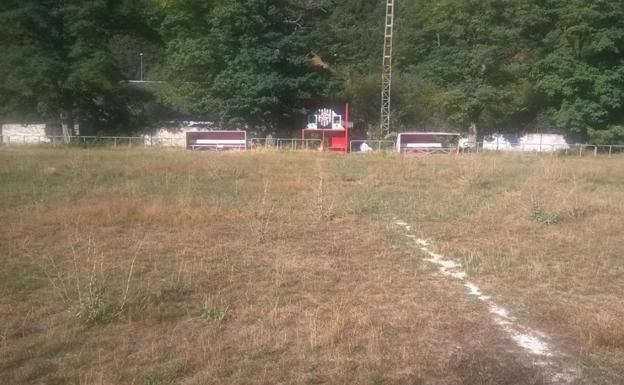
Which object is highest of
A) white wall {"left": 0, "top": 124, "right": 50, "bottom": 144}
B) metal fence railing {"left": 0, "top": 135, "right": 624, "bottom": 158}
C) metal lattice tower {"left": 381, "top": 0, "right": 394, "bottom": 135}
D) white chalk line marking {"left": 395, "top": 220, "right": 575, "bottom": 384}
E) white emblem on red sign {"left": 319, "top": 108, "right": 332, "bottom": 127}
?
metal lattice tower {"left": 381, "top": 0, "right": 394, "bottom": 135}

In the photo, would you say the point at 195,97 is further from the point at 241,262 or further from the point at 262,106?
the point at 241,262

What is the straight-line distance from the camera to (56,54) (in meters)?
37.0

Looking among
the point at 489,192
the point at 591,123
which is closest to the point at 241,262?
the point at 489,192

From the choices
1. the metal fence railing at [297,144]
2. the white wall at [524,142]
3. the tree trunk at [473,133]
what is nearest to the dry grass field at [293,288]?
the metal fence railing at [297,144]

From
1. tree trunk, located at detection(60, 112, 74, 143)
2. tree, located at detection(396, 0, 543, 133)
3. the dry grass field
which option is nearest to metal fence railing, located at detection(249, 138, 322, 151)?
tree, located at detection(396, 0, 543, 133)

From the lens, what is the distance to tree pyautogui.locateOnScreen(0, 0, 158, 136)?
116 feet

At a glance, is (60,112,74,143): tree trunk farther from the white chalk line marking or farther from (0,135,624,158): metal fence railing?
the white chalk line marking

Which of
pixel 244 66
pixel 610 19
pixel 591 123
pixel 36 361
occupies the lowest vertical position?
pixel 36 361

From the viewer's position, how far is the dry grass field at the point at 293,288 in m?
4.62

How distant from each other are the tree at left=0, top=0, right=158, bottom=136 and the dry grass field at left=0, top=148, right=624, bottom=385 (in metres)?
24.4

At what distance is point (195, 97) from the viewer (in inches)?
A: 1569

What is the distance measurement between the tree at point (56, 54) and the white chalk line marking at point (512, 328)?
109 feet

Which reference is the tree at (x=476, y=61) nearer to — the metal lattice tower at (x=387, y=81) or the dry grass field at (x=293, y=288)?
the metal lattice tower at (x=387, y=81)

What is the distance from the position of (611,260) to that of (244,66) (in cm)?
3242
